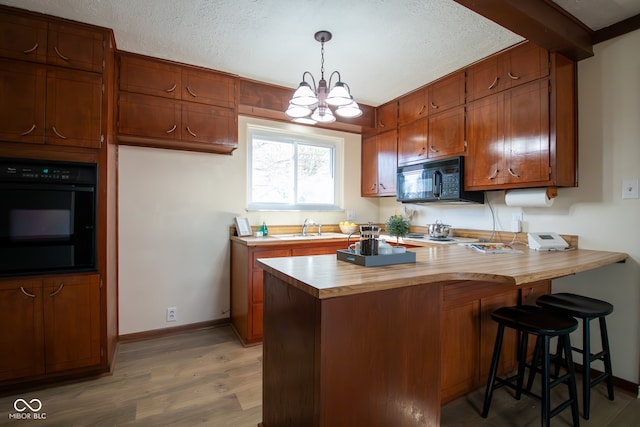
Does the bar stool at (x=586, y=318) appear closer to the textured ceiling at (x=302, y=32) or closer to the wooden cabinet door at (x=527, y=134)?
the wooden cabinet door at (x=527, y=134)

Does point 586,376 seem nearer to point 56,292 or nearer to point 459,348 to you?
point 459,348

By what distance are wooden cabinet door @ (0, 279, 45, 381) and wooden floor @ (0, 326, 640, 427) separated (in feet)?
0.63

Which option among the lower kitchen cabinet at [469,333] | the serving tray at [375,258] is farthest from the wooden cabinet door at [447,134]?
the serving tray at [375,258]

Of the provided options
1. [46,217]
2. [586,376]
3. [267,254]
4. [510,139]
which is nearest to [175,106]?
[46,217]

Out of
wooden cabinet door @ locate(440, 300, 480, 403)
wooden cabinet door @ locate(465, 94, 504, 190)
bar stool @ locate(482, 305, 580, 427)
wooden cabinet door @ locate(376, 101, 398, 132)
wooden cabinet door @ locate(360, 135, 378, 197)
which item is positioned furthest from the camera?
wooden cabinet door @ locate(360, 135, 378, 197)

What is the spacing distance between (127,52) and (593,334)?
4.24 meters

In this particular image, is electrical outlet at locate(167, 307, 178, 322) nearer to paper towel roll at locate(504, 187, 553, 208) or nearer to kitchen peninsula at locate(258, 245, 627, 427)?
kitchen peninsula at locate(258, 245, 627, 427)

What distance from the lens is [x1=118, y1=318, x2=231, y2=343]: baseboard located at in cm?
284

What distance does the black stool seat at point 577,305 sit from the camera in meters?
1.82

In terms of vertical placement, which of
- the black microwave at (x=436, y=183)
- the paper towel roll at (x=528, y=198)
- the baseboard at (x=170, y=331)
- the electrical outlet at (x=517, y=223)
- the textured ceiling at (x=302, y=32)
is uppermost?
the textured ceiling at (x=302, y=32)

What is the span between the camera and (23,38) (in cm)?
202

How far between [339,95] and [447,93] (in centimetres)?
152

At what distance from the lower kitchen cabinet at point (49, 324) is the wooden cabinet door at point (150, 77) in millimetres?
1571

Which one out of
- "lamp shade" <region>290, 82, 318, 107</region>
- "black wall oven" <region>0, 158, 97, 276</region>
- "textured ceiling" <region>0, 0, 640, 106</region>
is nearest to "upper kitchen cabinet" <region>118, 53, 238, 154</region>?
"textured ceiling" <region>0, 0, 640, 106</region>
